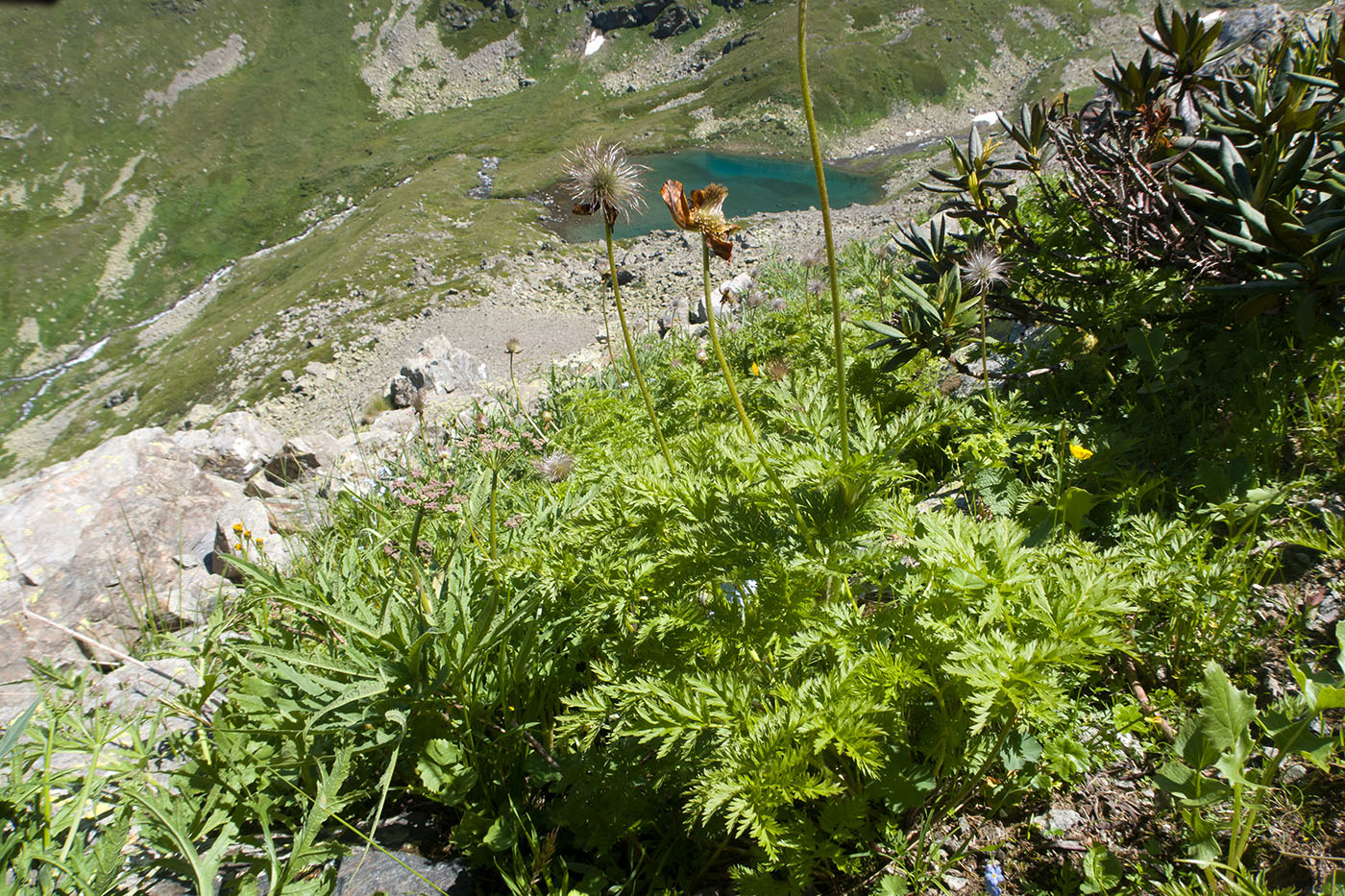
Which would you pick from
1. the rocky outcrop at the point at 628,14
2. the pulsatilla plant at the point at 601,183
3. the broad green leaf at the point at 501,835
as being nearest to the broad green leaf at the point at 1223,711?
the pulsatilla plant at the point at 601,183

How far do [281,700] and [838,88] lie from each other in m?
90.6

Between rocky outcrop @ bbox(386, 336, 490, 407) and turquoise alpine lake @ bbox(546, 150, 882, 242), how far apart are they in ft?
40.2

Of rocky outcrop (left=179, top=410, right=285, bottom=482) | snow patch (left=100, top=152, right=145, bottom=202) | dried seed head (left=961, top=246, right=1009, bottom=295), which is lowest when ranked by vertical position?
rocky outcrop (left=179, top=410, right=285, bottom=482)

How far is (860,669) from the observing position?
2008 mm

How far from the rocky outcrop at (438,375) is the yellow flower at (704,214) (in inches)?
A: 613

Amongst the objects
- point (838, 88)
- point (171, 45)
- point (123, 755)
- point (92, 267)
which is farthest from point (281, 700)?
point (171, 45)

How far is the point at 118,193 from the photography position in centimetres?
10456

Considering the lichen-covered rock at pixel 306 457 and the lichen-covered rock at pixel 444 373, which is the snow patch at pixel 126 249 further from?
the lichen-covered rock at pixel 306 457

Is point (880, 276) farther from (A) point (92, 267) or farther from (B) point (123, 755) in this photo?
(A) point (92, 267)

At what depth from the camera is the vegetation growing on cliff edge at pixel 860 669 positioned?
1974mm

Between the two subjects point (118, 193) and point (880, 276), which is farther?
point (118, 193)

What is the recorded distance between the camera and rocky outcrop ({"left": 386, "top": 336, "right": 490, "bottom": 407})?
18.0m

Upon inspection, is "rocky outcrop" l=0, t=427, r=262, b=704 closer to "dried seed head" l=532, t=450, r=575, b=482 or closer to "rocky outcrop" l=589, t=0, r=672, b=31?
"dried seed head" l=532, t=450, r=575, b=482

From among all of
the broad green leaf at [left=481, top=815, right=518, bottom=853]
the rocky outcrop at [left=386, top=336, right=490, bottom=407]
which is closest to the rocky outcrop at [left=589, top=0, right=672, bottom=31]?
the rocky outcrop at [left=386, top=336, right=490, bottom=407]
